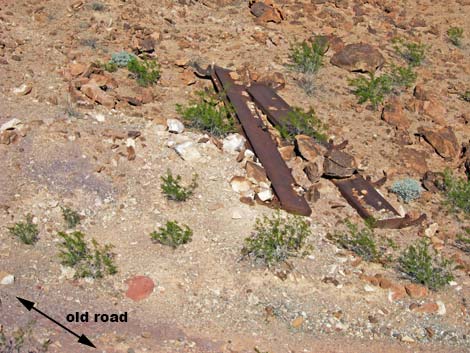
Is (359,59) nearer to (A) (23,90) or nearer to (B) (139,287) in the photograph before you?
(A) (23,90)

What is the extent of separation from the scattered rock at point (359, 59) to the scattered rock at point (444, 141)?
161cm

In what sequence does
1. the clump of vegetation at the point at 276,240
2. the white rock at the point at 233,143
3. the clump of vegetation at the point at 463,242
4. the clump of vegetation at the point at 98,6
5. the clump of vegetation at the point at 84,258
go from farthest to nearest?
1. the clump of vegetation at the point at 98,6
2. the white rock at the point at 233,143
3. the clump of vegetation at the point at 463,242
4. the clump of vegetation at the point at 276,240
5. the clump of vegetation at the point at 84,258

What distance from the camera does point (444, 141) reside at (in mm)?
7066

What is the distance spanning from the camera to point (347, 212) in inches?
237

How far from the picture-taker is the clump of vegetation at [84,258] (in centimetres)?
496

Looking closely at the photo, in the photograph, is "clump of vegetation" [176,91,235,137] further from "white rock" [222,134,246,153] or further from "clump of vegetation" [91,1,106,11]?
"clump of vegetation" [91,1,106,11]

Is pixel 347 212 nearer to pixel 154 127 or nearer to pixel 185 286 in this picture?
pixel 185 286

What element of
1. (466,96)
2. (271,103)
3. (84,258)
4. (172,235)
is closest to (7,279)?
(84,258)

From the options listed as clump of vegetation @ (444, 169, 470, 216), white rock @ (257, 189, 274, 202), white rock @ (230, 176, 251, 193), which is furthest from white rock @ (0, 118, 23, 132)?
clump of vegetation @ (444, 169, 470, 216)

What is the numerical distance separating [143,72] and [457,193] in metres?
4.25

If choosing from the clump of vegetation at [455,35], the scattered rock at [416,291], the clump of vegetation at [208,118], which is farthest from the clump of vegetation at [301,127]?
the clump of vegetation at [455,35]

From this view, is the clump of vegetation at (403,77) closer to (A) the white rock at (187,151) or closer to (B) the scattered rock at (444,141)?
(B) the scattered rock at (444,141)

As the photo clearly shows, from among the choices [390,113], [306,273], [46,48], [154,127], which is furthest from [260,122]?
[46,48]

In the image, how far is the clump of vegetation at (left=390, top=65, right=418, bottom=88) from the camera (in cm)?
830
